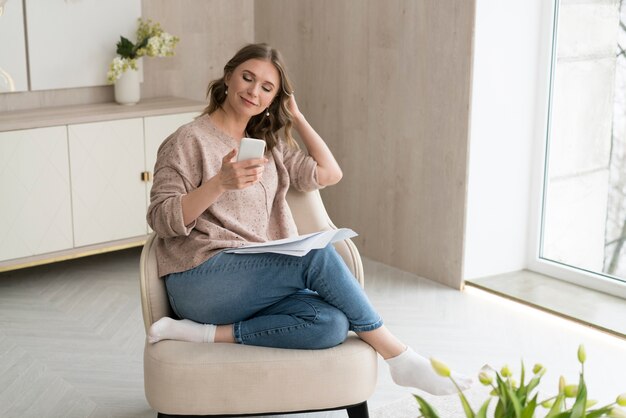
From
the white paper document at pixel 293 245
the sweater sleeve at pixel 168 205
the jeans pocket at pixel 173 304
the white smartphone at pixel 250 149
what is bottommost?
the jeans pocket at pixel 173 304

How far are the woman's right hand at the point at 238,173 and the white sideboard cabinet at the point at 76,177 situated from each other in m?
1.81

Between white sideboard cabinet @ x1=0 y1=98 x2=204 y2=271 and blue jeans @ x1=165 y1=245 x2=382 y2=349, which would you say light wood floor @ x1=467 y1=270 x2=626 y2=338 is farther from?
white sideboard cabinet @ x1=0 y1=98 x2=204 y2=271

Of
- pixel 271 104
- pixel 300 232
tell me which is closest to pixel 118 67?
pixel 271 104

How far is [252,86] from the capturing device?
2.83 m

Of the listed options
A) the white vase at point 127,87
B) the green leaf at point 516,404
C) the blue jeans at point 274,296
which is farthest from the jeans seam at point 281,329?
the white vase at point 127,87

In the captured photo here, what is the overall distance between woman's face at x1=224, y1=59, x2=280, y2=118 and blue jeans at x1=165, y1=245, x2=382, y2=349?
49cm

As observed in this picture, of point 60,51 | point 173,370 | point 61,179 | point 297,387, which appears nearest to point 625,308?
point 297,387

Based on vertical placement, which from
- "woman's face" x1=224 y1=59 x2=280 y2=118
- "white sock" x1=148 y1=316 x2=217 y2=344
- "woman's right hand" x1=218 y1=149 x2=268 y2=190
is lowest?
"white sock" x1=148 y1=316 x2=217 y2=344

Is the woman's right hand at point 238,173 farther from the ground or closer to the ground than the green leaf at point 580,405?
farther from the ground

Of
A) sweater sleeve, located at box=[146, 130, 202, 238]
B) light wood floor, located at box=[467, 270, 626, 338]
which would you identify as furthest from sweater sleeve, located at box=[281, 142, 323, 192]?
light wood floor, located at box=[467, 270, 626, 338]

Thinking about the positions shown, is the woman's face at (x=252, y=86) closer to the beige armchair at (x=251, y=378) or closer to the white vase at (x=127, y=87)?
the beige armchair at (x=251, y=378)

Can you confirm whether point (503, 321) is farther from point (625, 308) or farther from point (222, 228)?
point (222, 228)

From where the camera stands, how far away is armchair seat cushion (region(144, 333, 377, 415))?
250 cm

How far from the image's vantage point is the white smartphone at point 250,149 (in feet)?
8.29
